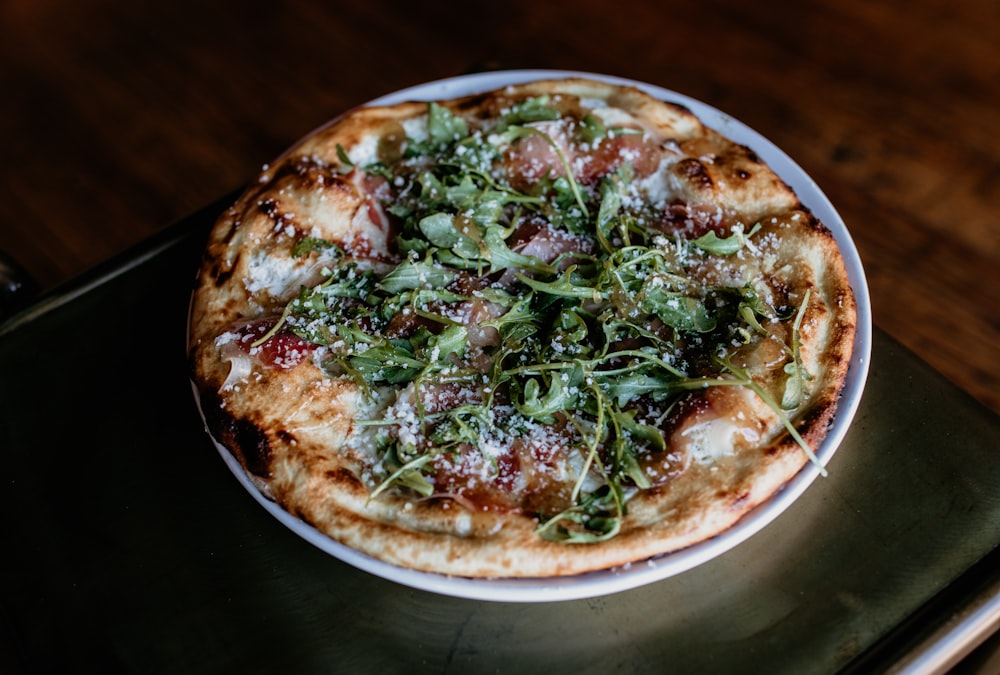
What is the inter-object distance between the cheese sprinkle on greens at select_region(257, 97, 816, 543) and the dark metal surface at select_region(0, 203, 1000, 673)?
0.24 meters

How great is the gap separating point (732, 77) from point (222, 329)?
5.89 feet

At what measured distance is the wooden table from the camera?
2191 mm

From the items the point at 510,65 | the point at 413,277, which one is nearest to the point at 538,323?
the point at 413,277

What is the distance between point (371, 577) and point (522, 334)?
1.54 feet

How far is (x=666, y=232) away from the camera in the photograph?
1588mm

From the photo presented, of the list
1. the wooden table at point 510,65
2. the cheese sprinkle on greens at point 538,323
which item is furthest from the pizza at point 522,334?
the wooden table at point 510,65

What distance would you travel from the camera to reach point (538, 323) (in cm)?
149

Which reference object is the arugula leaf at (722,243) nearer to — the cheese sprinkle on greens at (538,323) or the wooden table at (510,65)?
the cheese sprinkle on greens at (538,323)

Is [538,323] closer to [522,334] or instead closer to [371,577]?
[522,334]

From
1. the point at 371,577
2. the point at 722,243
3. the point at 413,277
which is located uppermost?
the point at 722,243

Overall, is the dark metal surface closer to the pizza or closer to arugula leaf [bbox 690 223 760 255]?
the pizza

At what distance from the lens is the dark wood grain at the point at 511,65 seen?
7.21 feet

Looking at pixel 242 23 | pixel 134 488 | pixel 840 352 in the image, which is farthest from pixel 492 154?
pixel 242 23

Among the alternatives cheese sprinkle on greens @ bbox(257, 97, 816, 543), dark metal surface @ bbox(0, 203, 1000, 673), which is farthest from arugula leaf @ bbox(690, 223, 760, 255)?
dark metal surface @ bbox(0, 203, 1000, 673)
